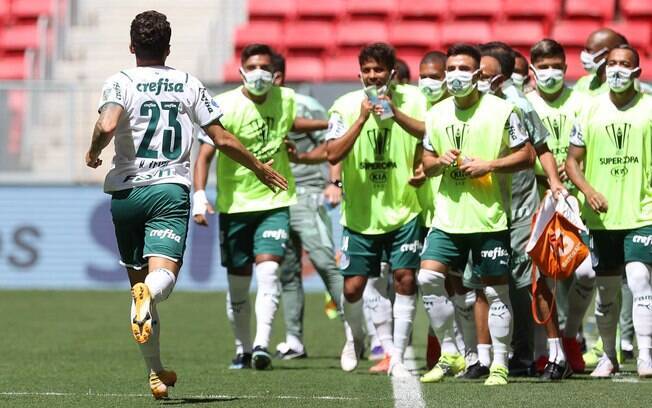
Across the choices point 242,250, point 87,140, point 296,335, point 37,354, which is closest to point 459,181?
point 242,250

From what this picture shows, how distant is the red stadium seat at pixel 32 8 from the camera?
22.9 m

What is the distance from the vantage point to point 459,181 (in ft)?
30.2

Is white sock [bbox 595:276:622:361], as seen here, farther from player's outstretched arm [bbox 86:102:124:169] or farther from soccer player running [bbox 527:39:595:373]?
player's outstretched arm [bbox 86:102:124:169]

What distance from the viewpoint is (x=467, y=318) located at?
9875 mm

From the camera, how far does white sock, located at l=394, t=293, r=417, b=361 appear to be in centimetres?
971

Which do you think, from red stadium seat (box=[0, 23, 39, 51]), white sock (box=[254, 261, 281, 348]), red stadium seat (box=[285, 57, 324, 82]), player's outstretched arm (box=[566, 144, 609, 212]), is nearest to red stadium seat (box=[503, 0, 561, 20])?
red stadium seat (box=[285, 57, 324, 82])

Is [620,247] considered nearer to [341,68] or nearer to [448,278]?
[448,278]

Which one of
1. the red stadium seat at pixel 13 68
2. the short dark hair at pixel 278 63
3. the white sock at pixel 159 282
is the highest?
the red stadium seat at pixel 13 68

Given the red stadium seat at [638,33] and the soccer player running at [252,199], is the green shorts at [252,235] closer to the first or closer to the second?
the soccer player running at [252,199]

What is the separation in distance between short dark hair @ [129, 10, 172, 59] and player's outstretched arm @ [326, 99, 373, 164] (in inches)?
75.7

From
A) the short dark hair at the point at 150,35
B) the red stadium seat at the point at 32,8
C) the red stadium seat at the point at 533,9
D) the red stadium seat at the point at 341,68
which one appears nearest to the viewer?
the short dark hair at the point at 150,35

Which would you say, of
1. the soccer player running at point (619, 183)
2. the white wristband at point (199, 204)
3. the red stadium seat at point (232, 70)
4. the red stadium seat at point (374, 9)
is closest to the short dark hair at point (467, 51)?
the soccer player running at point (619, 183)

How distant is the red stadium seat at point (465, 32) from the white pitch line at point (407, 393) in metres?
11.7

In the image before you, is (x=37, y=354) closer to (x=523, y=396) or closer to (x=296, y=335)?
(x=296, y=335)
